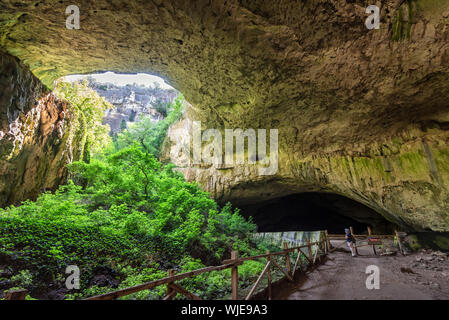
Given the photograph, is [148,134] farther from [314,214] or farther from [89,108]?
[314,214]

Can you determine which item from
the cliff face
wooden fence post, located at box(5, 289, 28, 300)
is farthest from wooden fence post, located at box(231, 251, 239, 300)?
the cliff face

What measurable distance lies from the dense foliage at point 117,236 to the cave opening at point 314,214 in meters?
7.12

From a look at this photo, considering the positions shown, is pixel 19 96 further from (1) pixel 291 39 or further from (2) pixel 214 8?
(1) pixel 291 39

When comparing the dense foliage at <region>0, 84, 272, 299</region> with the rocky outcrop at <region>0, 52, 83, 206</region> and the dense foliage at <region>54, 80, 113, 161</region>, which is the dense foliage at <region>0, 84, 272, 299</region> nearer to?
the rocky outcrop at <region>0, 52, 83, 206</region>

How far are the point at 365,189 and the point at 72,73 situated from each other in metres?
12.9

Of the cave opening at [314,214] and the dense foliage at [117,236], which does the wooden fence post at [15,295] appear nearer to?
the dense foliage at [117,236]

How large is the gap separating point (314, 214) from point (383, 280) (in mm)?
15020

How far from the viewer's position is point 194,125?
11.9 meters

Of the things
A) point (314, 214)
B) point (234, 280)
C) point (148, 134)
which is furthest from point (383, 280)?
point (148, 134)

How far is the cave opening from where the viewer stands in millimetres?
15609

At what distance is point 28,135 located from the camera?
649 centimetres

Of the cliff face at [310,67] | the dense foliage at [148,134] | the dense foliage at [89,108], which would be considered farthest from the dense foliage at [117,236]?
the dense foliage at [148,134]

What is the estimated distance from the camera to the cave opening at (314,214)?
51.2 feet
